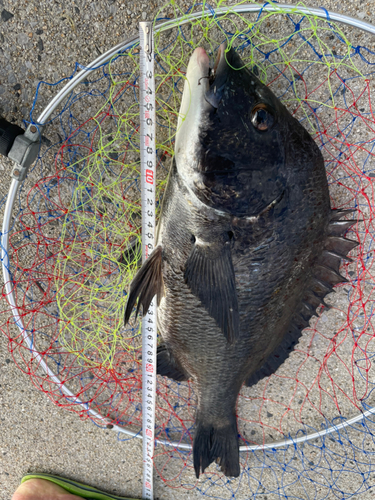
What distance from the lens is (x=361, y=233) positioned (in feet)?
4.04

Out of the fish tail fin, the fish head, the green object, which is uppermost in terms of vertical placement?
the fish head

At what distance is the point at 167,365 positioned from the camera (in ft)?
4.11

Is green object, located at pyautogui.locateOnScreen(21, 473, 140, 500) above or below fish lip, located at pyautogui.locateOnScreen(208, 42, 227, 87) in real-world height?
below

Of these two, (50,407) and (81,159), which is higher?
(81,159)

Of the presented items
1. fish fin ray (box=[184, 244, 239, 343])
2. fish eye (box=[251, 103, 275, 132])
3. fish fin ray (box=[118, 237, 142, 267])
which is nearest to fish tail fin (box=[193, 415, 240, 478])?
fish fin ray (box=[184, 244, 239, 343])

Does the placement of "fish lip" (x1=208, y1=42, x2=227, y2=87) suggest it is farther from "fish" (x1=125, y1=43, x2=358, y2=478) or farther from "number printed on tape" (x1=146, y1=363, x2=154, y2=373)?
"number printed on tape" (x1=146, y1=363, x2=154, y2=373)

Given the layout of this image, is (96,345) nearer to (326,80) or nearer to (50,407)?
(50,407)

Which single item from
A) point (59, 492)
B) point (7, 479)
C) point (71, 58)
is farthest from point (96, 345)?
point (71, 58)

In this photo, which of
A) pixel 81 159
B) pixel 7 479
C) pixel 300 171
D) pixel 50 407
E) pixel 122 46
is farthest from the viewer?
pixel 7 479

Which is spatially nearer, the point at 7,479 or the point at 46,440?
the point at 46,440

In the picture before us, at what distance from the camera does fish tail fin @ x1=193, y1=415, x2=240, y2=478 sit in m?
1.28

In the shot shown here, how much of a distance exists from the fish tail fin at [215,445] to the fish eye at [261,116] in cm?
114

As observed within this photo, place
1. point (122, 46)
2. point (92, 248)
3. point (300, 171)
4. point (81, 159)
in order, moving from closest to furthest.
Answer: point (300, 171) → point (122, 46) → point (81, 159) → point (92, 248)

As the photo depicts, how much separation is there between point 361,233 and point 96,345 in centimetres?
124
